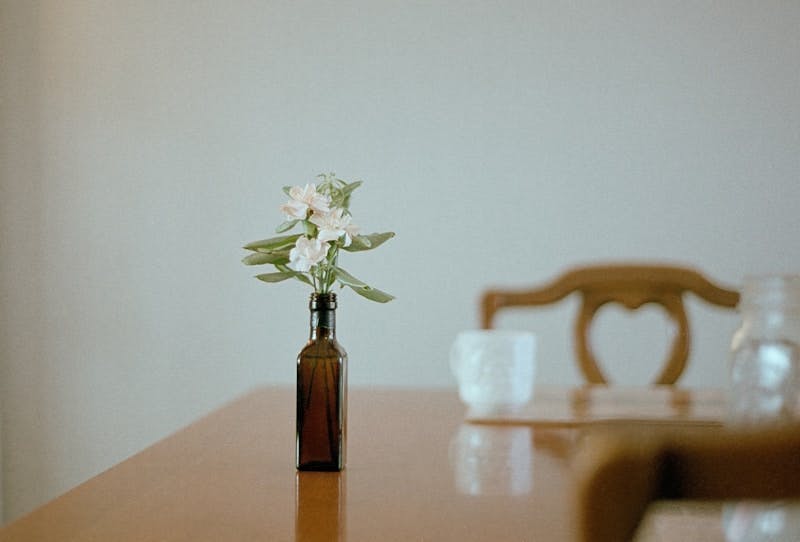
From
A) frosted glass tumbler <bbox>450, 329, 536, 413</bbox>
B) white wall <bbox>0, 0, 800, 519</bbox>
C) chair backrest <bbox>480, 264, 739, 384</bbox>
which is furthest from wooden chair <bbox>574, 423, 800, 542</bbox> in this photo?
white wall <bbox>0, 0, 800, 519</bbox>

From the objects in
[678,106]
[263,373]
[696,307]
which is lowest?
[263,373]

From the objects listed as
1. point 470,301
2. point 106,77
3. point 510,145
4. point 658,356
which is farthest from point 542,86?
point 106,77

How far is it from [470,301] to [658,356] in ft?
1.89

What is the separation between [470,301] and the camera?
2943 millimetres

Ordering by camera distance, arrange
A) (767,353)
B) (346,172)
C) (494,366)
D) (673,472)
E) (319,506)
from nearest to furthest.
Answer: (673,472)
(319,506)
(767,353)
(494,366)
(346,172)

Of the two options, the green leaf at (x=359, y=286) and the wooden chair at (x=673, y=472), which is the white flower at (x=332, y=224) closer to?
the green leaf at (x=359, y=286)

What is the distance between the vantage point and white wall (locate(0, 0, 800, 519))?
9.58ft

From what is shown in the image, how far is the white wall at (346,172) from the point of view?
292 centimetres

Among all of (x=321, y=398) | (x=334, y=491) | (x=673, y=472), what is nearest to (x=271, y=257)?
(x=321, y=398)

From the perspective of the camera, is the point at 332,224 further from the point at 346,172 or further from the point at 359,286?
the point at 346,172

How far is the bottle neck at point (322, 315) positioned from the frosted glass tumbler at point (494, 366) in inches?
13.8

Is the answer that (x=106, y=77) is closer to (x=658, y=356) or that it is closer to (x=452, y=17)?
(x=452, y=17)

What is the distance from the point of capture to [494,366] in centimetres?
130

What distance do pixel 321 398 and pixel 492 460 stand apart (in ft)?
0.62
